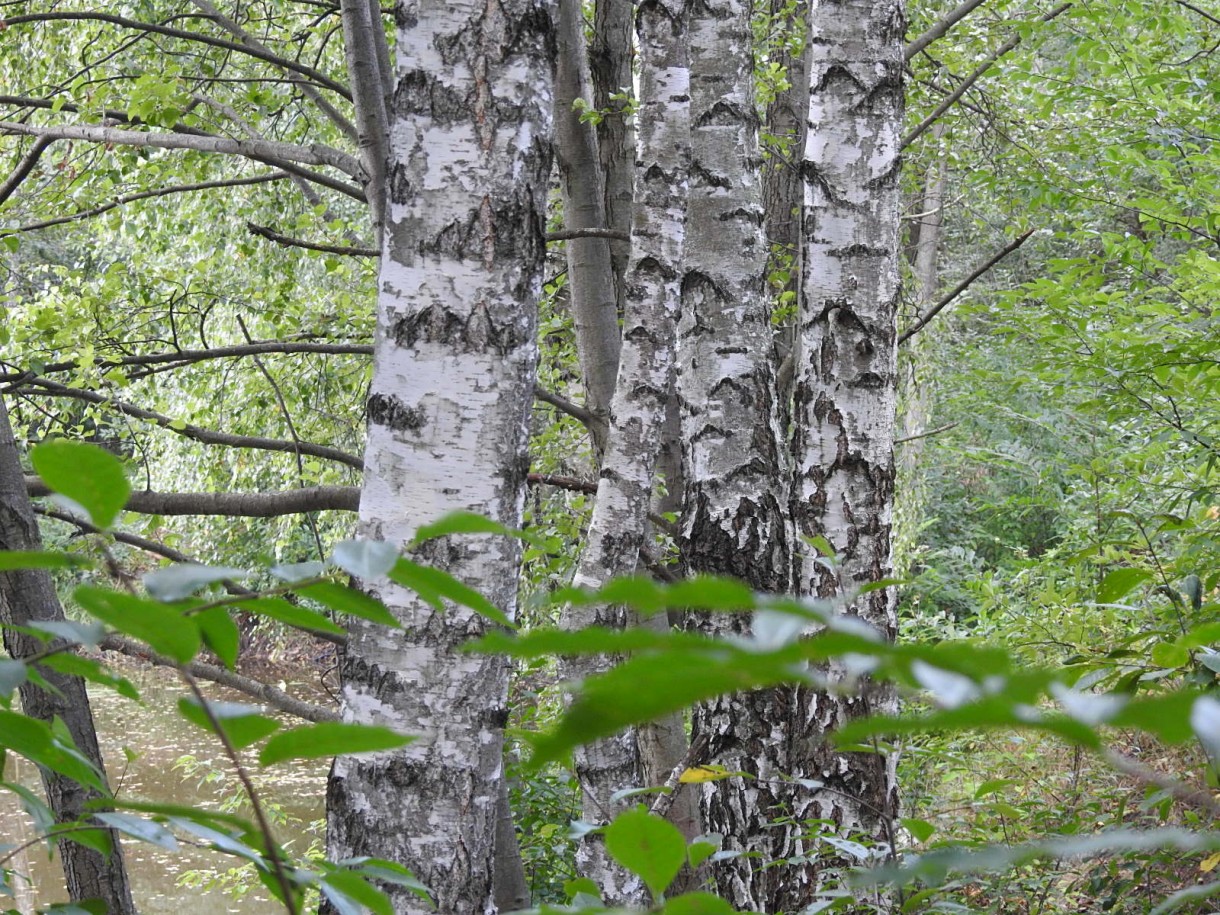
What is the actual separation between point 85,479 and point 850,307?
7.98 ft

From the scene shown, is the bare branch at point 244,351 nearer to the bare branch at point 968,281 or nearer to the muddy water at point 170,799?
the bare branch at point 968,281

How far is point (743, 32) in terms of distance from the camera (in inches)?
125

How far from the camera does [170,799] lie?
9555 millimetres

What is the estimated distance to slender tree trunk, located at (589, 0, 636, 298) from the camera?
478cm

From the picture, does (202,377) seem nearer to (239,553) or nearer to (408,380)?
(239,553)

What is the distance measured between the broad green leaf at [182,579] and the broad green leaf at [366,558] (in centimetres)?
5

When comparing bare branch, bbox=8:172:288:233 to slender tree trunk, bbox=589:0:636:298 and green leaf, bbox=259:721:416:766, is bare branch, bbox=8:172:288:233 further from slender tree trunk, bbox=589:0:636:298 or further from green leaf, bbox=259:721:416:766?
green leaf, bbox=259:721:416:766

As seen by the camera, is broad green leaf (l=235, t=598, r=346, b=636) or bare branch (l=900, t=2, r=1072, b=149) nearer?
broad green leaf (l=235, t=598, r=346, b=636)

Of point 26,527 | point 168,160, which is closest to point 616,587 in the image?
point 26,527

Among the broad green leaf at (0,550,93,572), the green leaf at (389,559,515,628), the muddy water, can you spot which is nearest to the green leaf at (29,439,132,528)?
the broad green leaf at (0,550,93,572)

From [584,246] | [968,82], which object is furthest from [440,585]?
[968,82]

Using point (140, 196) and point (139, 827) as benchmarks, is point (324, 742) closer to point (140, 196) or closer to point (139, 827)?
point (139, 827)

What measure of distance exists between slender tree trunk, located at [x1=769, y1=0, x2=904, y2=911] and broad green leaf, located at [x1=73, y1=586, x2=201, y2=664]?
2266 mm

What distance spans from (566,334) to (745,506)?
2.46 meters
